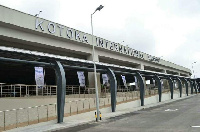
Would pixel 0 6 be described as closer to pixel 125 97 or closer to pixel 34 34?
pixel 34 34

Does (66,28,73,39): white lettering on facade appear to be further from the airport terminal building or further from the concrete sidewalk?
the concrete sidewalk

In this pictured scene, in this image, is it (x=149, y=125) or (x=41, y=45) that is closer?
(x=149, y=125)

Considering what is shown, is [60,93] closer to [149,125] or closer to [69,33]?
[149,125]

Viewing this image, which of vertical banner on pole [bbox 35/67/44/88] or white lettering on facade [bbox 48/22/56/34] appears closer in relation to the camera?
vertical banner on pole [bbox 35/67/44/88]

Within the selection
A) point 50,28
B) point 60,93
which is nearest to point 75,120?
point 60,93

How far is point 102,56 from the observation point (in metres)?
42.2

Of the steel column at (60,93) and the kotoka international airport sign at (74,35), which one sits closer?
the steel column at (60,93)

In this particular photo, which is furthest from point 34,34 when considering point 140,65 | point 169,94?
point 169,94

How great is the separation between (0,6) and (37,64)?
818 cm

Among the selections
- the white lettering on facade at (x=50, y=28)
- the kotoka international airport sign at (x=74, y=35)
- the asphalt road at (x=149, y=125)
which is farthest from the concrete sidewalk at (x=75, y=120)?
the white lettering on facade at (x=50, y=28)

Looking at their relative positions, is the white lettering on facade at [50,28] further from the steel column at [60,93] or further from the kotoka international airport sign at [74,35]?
the steel column at [60,93]

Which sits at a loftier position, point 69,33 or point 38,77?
point 69,33

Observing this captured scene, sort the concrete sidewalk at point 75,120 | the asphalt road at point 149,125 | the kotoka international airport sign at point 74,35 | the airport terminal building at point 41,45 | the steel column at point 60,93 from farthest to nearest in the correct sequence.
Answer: the kotoka international airport sign at point 74,35, the airport terminal building at point 41,45, the steel column at point 60,93, the concrete sidewalk at point 75,120, the asphalt road at point 149,125

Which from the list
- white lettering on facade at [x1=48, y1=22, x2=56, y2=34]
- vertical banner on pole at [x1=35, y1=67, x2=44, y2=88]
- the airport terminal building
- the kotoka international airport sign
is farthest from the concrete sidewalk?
white lettering on facade at [x1=48, y1=22, x2=56, y2=34]
